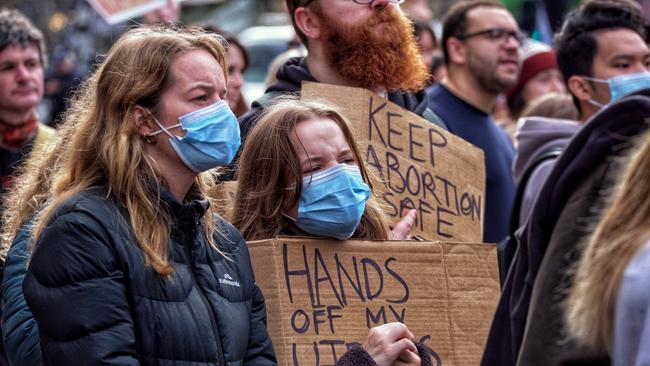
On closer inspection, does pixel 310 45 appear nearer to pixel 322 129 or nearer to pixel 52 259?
pixel 322 129

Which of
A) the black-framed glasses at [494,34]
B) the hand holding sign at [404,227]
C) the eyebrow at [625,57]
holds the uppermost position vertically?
the hand holding sign at [404,227]

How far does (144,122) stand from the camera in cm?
369

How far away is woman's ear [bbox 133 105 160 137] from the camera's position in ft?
12.1

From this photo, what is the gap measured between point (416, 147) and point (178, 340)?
177cm

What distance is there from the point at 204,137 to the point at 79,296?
2.07ft

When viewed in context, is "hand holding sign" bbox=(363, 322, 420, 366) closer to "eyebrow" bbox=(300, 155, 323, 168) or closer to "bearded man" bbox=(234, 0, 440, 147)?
"eyebrow" bbox=(300, 155, 323, 168)

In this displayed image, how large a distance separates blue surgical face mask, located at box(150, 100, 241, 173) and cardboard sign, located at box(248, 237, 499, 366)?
1.34 ft

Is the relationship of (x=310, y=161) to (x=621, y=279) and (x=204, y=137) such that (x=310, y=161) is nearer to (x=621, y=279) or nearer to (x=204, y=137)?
(x=204, y=137)

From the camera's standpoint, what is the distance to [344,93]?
4.79m

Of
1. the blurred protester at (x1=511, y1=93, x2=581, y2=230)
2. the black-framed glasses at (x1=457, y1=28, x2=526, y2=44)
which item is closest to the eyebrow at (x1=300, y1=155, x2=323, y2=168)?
the blurred protester at (x1=511, y1=93, x2=581, y2=230)

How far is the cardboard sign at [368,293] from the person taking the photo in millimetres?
3975

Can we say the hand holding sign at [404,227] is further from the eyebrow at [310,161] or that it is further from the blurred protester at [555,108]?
the blurred protester at [555,108]

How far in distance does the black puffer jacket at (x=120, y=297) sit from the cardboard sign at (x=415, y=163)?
1238 millimetres

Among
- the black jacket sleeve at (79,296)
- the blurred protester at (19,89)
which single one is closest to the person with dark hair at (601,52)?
the blurred protester at (19,89)
